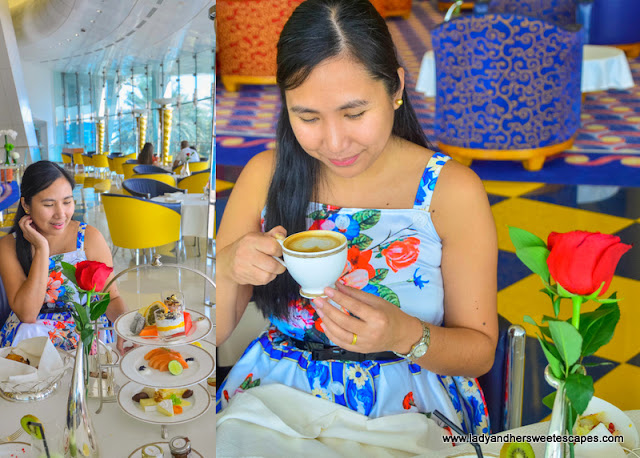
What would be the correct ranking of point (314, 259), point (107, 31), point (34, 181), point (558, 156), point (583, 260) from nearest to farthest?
point (583, 260)
point (314, 259)
point (107, 31)
point (34, 181)
point (558, 156)

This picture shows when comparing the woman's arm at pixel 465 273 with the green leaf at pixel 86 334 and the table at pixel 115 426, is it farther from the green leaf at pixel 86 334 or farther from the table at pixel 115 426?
the green leaf at pixel 86 334

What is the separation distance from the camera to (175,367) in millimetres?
1272

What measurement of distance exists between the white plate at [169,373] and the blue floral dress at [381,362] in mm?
59

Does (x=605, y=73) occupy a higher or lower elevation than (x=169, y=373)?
higher

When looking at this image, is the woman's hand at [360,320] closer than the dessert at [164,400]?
Yes

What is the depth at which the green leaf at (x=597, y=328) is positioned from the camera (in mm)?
783

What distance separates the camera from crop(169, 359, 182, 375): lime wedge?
1.27 meters

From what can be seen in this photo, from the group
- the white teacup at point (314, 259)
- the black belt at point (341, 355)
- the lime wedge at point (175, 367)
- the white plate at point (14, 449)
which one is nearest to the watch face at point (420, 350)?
the black belt at point (341, 355)

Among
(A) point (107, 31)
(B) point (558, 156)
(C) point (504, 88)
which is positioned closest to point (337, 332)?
(A) point (107, 31)

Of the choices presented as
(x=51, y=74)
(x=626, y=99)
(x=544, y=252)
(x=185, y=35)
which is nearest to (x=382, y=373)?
(x=544, y=252)

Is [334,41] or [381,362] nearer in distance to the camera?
[334,41]

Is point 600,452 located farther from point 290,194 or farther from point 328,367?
point 290,194

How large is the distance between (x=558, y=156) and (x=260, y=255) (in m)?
2.71

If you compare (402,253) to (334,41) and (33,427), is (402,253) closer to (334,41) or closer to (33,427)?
(334,41)
